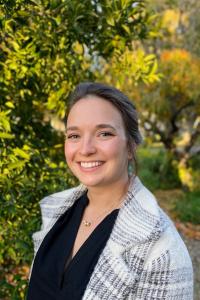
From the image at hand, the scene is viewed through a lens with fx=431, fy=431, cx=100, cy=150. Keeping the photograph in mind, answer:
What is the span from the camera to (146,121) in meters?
11.1

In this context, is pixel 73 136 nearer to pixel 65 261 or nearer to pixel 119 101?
pixel 119 101

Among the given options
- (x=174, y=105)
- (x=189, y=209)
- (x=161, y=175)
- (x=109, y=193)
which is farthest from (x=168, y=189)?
(x=109, y=193)

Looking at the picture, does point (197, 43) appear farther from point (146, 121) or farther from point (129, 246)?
point (129, 246)

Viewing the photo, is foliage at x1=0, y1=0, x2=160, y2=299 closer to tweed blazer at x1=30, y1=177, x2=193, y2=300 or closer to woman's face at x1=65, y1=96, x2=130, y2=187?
woman's face at x1=65, y1=96, x2=130, y2=187

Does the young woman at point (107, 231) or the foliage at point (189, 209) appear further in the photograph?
the foliage at point (189, 209)

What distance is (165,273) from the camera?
1.58 m

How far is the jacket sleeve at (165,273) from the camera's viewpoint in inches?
62.3

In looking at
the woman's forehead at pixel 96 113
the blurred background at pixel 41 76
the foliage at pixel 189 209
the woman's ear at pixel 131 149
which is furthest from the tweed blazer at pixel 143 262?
Answer: the foliage at pixel 189 209

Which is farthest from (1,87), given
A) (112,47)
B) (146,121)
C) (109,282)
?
(146,121)

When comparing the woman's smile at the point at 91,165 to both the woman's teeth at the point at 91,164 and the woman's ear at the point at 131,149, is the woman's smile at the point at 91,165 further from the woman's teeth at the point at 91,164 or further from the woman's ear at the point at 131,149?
the woman's ear at the point at 131,149

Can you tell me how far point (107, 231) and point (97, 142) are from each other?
39cm

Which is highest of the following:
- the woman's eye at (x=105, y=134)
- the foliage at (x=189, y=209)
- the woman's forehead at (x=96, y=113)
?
the woman's forehead at (x=96, y=113)

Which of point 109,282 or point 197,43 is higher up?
point 197,43

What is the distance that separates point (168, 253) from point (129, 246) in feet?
0.56
